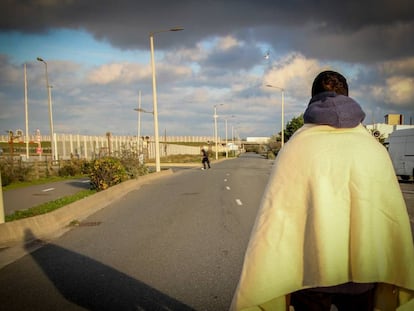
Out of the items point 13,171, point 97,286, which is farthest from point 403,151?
point 13,171

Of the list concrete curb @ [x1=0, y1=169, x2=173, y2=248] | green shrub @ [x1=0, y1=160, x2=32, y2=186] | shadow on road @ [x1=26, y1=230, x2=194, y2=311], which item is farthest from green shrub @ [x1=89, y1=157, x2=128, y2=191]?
shadow on road @ [x1=26, y1=230, x2=194, y2=311]

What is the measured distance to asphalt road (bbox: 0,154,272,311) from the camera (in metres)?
4.76

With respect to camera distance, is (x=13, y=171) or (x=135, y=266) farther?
(x=13, y=171)

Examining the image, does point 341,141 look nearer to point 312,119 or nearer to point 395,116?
point 312,119

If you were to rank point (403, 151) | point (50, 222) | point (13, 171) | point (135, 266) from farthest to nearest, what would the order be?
point (13, 171) < point (403, 151) < point (50, 222) < point (135, 266)

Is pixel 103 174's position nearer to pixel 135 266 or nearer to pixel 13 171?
pixel 13 171

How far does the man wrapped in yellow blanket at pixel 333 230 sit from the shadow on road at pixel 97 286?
2.46m

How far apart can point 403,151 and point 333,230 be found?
23.2m

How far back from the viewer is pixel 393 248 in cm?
224

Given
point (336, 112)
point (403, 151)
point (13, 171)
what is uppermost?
point (336, 112)

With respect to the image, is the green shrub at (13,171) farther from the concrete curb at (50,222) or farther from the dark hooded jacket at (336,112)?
the dark hooded jacket at (336,112)

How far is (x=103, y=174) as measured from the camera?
18.1 metres

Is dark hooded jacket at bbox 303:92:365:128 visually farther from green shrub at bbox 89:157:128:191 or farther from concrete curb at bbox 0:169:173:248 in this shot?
green shrub at bbox 89:157:128:191

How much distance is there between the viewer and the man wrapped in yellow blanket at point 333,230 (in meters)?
2.20
